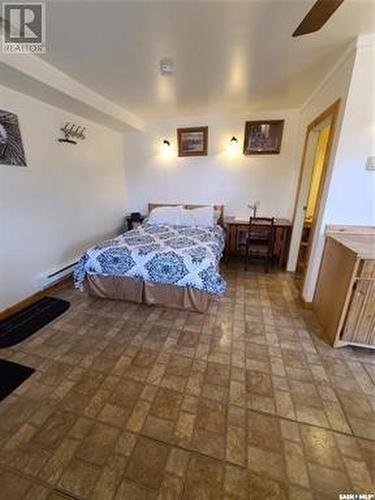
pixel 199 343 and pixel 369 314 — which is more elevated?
pixel 369 314

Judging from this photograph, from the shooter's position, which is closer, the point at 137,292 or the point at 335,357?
the point at 335,357

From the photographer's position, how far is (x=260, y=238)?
12.2 feet

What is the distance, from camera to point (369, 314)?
1931 mm

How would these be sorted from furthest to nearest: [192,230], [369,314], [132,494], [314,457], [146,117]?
[146,117] → [192,230] → [369,314] → [314,457] → [132,494]

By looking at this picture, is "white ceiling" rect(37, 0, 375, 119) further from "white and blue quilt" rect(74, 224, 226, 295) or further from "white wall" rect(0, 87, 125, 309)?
"white and blue quilt" rect(74, 224, 226, 295)

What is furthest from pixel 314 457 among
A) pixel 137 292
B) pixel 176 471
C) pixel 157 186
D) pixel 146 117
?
pixel 146 117

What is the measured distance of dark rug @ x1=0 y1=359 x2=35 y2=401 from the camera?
1651 mm

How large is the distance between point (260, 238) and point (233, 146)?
65.1 inches

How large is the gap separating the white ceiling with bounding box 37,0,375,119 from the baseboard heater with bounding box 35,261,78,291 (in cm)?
224

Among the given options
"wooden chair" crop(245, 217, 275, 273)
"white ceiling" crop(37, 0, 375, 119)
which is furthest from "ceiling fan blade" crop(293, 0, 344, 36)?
"wooden chair" crop(245, 217, 275, 273)

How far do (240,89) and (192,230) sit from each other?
1.90 metres

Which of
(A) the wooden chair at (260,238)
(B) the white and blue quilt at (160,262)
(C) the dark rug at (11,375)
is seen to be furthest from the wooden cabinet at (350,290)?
(C) the dark rug at (11,375)

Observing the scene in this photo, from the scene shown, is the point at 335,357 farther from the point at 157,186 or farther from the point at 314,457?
the point at 157,186

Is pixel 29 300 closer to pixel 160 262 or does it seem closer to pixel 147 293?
pixel 147 293
